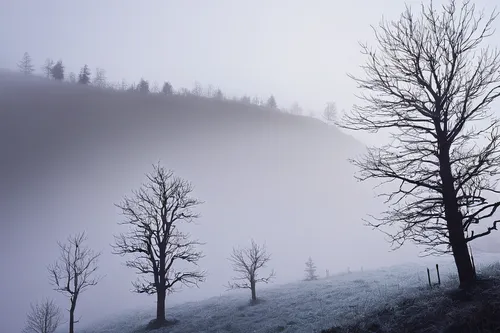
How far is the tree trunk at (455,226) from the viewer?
8.52 meters

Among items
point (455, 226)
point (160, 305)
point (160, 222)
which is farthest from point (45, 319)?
point (455, 226)

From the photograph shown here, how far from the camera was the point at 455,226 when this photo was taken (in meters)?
8.55

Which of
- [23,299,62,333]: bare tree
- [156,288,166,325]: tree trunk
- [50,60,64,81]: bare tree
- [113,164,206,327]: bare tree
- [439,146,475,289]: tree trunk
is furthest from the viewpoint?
[50,60,64,81]: bare tree

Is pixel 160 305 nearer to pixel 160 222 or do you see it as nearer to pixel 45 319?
pixel 160 222

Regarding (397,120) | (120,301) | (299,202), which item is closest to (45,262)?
(120,301)

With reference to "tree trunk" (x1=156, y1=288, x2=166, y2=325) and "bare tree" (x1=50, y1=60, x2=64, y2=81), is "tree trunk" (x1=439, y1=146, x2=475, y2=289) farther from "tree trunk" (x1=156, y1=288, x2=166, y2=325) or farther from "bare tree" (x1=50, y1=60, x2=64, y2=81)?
"bare tree" (x1=50, y1=60, x2=64, y2=81)

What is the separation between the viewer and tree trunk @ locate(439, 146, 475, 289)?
28.0ft

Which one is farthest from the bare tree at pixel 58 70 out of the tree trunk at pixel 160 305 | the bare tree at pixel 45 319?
the tree trunk at pixel 160 305

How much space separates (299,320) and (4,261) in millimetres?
167098

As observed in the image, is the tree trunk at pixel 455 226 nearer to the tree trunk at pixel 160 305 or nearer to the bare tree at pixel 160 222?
the bare tree at pixel 160 222

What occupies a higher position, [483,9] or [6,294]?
[483,9]

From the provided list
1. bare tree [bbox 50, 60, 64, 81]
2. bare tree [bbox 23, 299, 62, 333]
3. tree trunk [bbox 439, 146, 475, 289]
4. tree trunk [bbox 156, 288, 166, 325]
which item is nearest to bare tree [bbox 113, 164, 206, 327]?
tree trunk [bbox 156, 288, 166, 325]

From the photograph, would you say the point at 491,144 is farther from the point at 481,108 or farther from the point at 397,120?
the point at 397,120

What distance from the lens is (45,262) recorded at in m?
128
